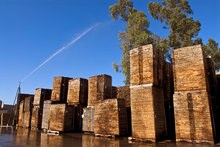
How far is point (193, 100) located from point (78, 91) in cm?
633

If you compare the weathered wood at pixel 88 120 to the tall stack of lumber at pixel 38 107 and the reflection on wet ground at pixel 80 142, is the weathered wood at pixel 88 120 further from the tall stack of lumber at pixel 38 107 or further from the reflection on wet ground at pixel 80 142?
the tall stack of lumber at pixel 38 107

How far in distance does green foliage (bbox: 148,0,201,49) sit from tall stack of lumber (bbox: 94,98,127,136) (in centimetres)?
1565

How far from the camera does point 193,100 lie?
5844mm

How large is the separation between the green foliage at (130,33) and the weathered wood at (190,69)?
12.3 meters

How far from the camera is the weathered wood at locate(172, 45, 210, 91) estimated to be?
5.91 meters

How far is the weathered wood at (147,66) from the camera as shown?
6547mm

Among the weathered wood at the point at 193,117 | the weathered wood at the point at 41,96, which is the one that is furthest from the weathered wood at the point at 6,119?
the weathered wood at the point at 193,117

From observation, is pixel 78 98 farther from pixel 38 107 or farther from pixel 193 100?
pixel 193 100

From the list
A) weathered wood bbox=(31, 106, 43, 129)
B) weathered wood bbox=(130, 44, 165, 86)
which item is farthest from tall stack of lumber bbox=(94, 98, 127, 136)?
weathered wood bbox=(31, 106, 43, 129)

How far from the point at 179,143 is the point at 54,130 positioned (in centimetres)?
690

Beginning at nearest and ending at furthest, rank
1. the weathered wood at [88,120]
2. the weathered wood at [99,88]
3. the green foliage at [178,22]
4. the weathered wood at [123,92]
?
the weathered wood at [88,120] → the weathered wood at [99,88] → the weathered wood at [123,92] → the green foliage at [178,22]

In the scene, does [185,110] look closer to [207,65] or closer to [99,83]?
[207,65]

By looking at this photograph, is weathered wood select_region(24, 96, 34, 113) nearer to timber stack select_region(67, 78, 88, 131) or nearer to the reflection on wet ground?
timber stack select_region(67, 78, 88, 131)

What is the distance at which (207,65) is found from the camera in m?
6.81
